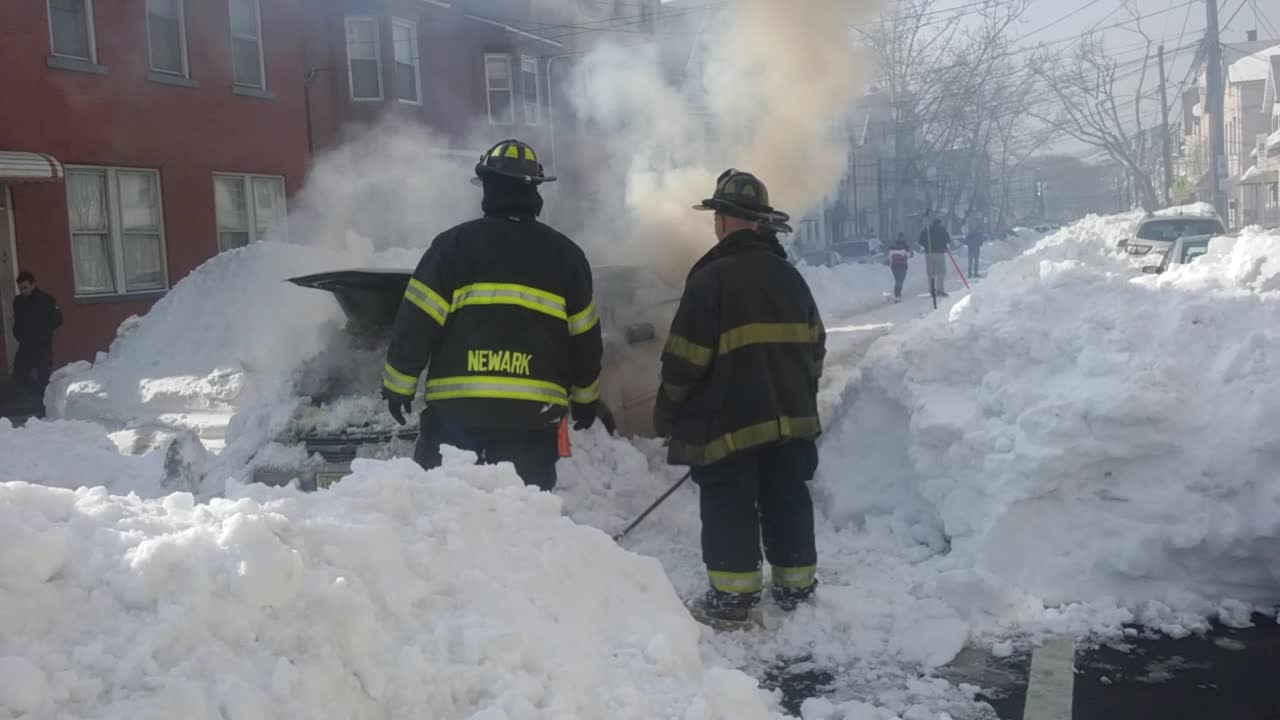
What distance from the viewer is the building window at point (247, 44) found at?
18641 millimetres

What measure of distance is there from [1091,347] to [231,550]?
4.48m

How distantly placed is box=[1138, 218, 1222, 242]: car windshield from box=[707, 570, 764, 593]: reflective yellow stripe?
809 inches

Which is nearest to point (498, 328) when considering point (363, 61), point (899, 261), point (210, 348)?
point (210, 348)

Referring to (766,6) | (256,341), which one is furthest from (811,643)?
(256,341)

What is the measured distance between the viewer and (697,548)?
586 cm

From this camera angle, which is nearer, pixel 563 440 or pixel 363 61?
pixel 563 440

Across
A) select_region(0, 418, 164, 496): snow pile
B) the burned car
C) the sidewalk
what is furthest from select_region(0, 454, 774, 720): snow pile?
the sidewalk

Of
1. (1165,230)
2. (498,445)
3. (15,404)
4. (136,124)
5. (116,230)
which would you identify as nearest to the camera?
(498,445)

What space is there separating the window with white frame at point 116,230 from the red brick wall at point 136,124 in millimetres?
197

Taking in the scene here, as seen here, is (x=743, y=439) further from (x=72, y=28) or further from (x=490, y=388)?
(x=72, y=28)

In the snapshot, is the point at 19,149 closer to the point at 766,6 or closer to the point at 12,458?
the point at 12,458

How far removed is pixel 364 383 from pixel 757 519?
7.22 feet

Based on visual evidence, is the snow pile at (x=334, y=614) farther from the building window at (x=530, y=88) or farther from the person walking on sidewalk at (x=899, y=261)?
the building window at (x=530, y=88)

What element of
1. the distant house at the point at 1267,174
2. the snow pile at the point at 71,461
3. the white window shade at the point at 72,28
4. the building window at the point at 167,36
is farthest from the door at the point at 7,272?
the distant house at the point at 1267,174
